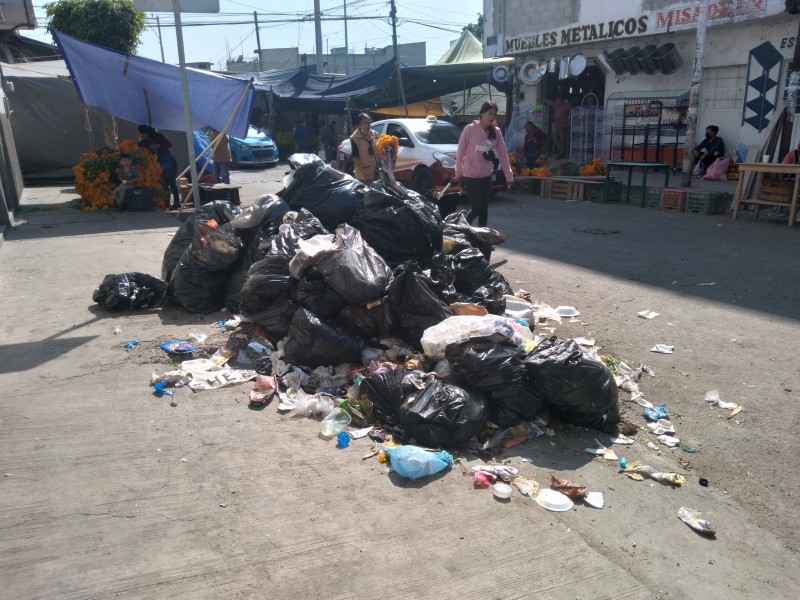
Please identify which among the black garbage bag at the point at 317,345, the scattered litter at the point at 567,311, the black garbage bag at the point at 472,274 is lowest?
the scattered litter at the point at 567,311

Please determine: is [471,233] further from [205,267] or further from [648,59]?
[648,59]

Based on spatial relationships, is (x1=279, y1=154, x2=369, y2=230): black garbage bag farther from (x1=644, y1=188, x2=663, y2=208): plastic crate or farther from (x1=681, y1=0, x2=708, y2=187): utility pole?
(x1=681, y1=0, x2=708, y2=187): utility pole

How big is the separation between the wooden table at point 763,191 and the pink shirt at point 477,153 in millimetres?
4506

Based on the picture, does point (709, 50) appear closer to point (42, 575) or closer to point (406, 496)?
point (406, 496)

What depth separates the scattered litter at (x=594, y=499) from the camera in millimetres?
3111

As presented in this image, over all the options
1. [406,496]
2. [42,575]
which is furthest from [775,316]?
[42,575]

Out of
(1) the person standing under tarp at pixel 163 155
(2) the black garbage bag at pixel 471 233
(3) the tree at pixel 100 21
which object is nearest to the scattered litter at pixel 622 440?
(2) the black garbage bag at pixel 471 233

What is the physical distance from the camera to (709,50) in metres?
15.7

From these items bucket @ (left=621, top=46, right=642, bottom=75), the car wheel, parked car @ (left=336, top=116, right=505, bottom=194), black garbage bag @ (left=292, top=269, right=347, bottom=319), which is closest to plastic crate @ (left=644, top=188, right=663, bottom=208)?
parked car @ (left=336, top=116, right=505, bottom=194)

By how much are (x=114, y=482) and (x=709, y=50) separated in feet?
55.3

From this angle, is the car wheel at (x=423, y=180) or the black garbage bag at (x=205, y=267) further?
the car wheel at (x=423, y=180)

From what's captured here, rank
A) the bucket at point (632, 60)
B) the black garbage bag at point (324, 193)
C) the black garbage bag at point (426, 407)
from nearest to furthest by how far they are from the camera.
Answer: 1. the black garbage bag at point (426, 407)
2. the black garbage bag at point (324, 193)
3. the bucket at point (632, 60)

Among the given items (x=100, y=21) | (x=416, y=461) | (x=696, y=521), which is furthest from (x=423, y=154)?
Result: (x=696, y=521)

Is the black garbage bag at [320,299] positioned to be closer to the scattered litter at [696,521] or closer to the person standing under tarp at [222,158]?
the scattered litter at [696,521]
